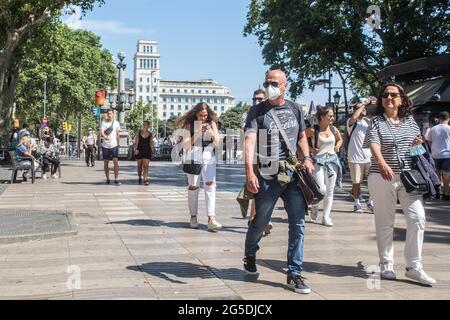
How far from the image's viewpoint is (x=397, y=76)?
68.8ft

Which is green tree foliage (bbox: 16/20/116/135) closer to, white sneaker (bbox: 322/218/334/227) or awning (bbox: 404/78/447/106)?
awning (bbox: 404/78/447/106)

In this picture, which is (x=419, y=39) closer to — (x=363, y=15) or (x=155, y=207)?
(x=363, y=15)

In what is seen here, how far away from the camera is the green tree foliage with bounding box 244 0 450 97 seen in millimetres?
26328

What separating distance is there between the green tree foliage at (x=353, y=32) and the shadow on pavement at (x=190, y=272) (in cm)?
2159

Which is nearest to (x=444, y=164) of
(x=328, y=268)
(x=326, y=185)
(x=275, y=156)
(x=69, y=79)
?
(x=326, y=185)

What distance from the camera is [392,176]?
210 inches

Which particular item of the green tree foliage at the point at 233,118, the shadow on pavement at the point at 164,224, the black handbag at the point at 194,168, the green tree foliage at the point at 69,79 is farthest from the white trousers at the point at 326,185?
the green tree foliage at the point at 233,118

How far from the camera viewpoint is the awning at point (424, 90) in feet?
59.8

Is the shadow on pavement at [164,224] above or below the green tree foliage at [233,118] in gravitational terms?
below

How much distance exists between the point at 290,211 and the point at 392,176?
1000mm

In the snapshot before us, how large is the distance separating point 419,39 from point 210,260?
75.9 feet

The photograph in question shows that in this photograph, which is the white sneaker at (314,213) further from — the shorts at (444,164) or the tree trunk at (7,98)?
the tree trunk at (7,98)

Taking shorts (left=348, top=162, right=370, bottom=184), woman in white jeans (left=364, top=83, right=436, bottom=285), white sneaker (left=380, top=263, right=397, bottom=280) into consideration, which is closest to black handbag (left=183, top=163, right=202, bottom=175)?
woman in white jeans (left=364, top=83, right=436, bottom=285)
